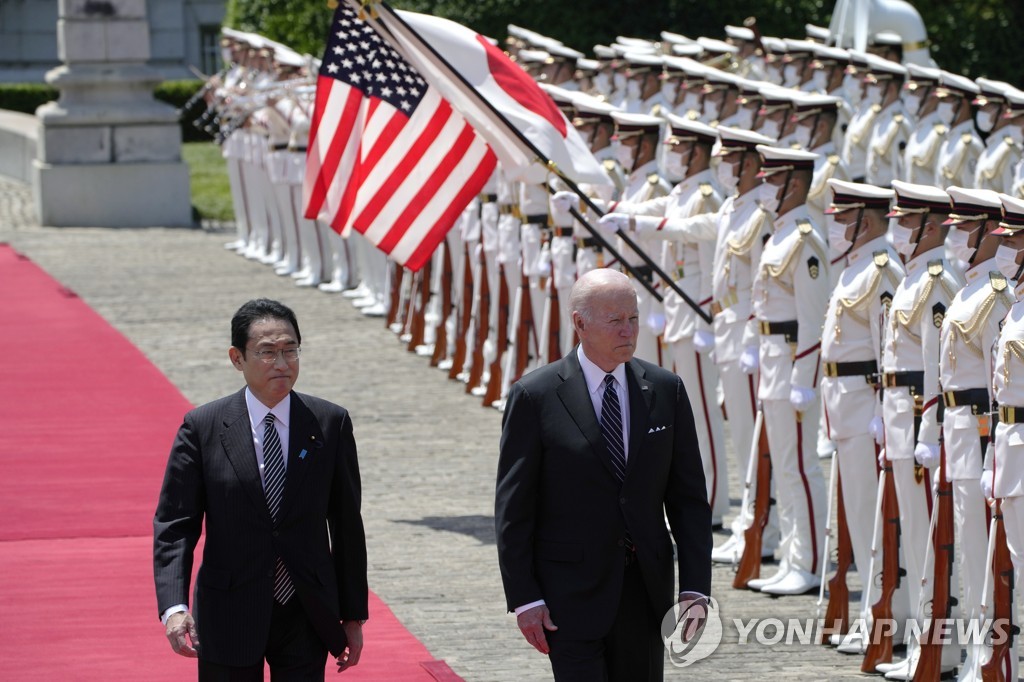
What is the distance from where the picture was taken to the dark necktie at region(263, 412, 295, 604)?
214 inches

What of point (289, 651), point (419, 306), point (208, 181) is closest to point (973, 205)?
point (289, 651)

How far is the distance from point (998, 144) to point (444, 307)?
4411 millimetres

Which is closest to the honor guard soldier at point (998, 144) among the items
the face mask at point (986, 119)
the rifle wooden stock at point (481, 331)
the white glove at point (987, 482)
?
→ the face mask at point (986, 119)

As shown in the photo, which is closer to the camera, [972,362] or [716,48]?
[972,362]

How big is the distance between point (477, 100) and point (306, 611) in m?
5.08

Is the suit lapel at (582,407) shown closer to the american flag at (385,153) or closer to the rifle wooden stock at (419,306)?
the american flag at (385,153)

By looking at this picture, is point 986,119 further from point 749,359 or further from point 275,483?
point 275,483

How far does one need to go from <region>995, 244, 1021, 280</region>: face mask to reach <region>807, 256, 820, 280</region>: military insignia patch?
198 centimetres

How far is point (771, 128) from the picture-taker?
40.1 ft

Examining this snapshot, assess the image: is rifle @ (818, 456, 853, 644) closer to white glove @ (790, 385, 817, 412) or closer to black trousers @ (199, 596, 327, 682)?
white glove @ (790, 385, 817, 412)

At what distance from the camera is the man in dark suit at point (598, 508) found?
Answer: 5438 millimetres

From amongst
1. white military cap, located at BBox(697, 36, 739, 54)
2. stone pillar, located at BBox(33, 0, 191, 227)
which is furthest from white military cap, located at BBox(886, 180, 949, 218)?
stone pillar, located at BBox(33, 0, 191, 227)

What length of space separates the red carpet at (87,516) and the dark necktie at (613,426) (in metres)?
2.38

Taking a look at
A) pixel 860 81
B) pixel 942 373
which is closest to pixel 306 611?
pixel 942 373
